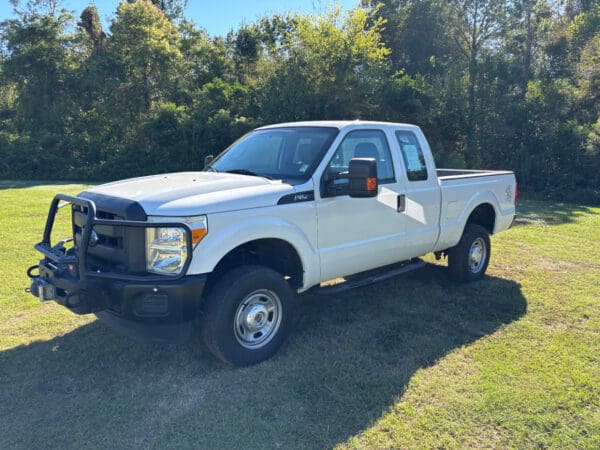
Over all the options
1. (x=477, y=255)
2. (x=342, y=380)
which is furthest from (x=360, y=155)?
(x=477, y=255)

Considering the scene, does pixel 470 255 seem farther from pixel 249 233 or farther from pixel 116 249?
pixel 116 249

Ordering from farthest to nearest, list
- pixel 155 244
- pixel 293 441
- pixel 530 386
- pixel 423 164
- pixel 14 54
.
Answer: pixel 14 54 < pixel 423 164 < pixel 530 386 < pixel 155 244 < pixel 293 441

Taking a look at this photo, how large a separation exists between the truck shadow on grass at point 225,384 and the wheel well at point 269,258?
2.19 feet

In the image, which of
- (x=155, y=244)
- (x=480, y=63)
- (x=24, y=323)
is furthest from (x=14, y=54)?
(x=155, y=244)

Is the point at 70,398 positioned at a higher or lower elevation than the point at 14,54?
lower

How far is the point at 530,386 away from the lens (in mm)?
3814

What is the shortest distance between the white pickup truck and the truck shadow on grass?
0.37 m

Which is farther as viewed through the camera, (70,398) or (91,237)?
(91,237)

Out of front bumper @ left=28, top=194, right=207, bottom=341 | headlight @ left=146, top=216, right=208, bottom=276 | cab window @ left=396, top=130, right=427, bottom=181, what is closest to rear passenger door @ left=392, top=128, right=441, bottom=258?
cab window @ left=396, top=130, right=427, bottom=181

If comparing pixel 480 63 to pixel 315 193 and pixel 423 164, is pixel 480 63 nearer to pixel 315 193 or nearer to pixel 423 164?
pixel 423 164

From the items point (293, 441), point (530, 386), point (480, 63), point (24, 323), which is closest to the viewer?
point (293, 441)

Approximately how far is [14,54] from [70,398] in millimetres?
28772

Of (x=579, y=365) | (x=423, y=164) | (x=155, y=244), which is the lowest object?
(x=579, y=365)

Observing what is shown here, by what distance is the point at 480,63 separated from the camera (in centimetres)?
1906
